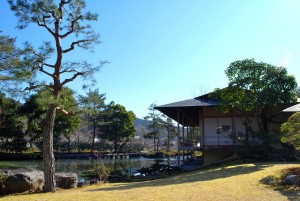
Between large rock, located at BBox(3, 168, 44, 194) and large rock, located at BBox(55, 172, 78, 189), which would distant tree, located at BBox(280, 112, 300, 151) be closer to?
large rock, located at BBox(55, 172, 78, 189)

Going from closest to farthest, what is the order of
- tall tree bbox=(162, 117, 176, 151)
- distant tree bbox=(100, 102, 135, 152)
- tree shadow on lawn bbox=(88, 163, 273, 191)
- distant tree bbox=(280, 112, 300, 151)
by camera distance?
distant tree bbox=(280, 112, 300, 151) → tree shadow on lawn bbox=(88, 163, 273, 191) → distant tree bbox=(100, 102, 135, 152) → tall tree bbox=(162, 117, 176, 151)

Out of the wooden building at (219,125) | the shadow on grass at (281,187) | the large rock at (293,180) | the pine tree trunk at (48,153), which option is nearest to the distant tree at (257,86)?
the wooden building at (219,125)

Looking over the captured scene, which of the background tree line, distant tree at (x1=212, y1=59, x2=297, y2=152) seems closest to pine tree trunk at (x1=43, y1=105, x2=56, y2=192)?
distant tree at (x1=212, y1=59, x2=297, y2=152)

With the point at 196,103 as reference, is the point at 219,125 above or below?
below

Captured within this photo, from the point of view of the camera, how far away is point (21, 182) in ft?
30.3

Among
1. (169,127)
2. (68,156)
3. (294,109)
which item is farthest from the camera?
(169,127)

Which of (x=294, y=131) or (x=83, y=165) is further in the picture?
(x=83, y=165)

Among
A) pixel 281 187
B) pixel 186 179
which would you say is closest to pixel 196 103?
pixel 186 179

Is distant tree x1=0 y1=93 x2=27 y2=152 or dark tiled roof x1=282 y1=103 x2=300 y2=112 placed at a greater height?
dark tiled roof x1=282 y1=103 x2=300 y2=112

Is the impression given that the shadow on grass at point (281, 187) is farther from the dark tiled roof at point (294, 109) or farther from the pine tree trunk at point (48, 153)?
the dark tiled roof at point (294, 109)

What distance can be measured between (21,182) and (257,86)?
1228 centimetres

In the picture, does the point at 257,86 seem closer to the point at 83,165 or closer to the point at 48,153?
the point at 48,153

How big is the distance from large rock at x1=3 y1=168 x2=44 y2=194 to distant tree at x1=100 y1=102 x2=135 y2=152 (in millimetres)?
34216

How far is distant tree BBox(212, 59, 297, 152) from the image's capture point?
16188 mm
